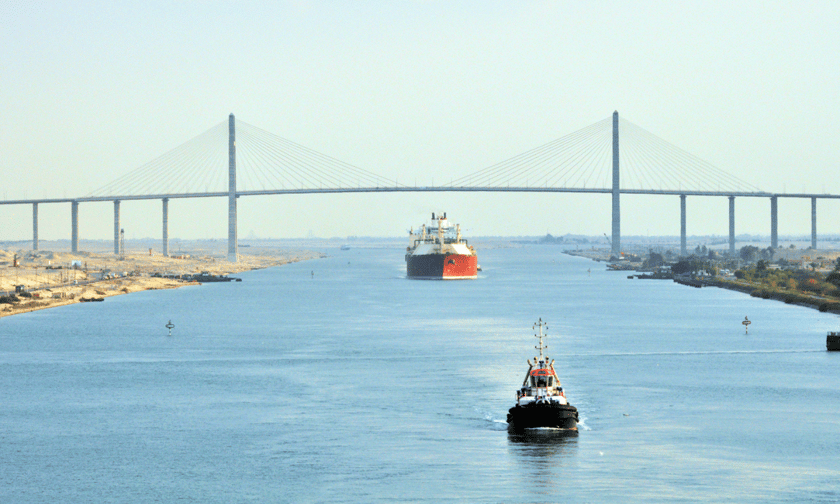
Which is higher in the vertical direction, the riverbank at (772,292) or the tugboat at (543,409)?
the riverbank at (772,292)

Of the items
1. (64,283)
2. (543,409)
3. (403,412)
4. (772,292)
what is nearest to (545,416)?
(543,409)

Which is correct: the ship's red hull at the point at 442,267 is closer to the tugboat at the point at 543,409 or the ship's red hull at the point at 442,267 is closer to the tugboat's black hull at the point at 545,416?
the tugboat at the point at 543,409

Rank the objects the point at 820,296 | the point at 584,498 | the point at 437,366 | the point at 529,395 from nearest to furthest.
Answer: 1. the point at 584,498
2. the point at 529,395
3. the point at 437,366
4. the point at 820,296

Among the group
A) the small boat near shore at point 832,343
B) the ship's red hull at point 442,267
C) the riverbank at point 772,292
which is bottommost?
the small boat near shore at point 832,343

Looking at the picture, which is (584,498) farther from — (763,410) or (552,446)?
(763,410)

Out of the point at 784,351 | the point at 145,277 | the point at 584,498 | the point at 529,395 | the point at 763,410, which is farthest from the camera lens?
the point at 145,277

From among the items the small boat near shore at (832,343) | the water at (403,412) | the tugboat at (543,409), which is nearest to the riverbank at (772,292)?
the water at (403,412)

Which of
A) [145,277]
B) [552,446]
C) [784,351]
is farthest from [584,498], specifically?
[145,277]
